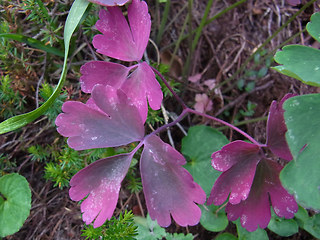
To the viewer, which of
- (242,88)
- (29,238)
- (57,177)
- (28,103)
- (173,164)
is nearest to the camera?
(173,164)

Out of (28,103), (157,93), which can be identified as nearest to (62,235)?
(28,103)

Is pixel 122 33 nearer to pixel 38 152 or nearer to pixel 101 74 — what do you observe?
pixel 101 74

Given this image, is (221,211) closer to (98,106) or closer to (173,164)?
(173,164)

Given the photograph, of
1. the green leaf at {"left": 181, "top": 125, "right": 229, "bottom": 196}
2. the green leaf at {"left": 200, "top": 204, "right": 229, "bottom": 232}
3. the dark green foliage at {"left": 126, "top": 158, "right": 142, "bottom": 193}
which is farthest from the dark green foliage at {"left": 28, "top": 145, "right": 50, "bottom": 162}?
the green leaf at {"left": 200, "top": 204, "right": 229, "bottom": 232}

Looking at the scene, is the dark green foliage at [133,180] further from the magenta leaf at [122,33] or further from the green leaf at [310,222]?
the green leaf at [310,222]

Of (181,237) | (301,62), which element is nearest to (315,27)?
(301,62)
